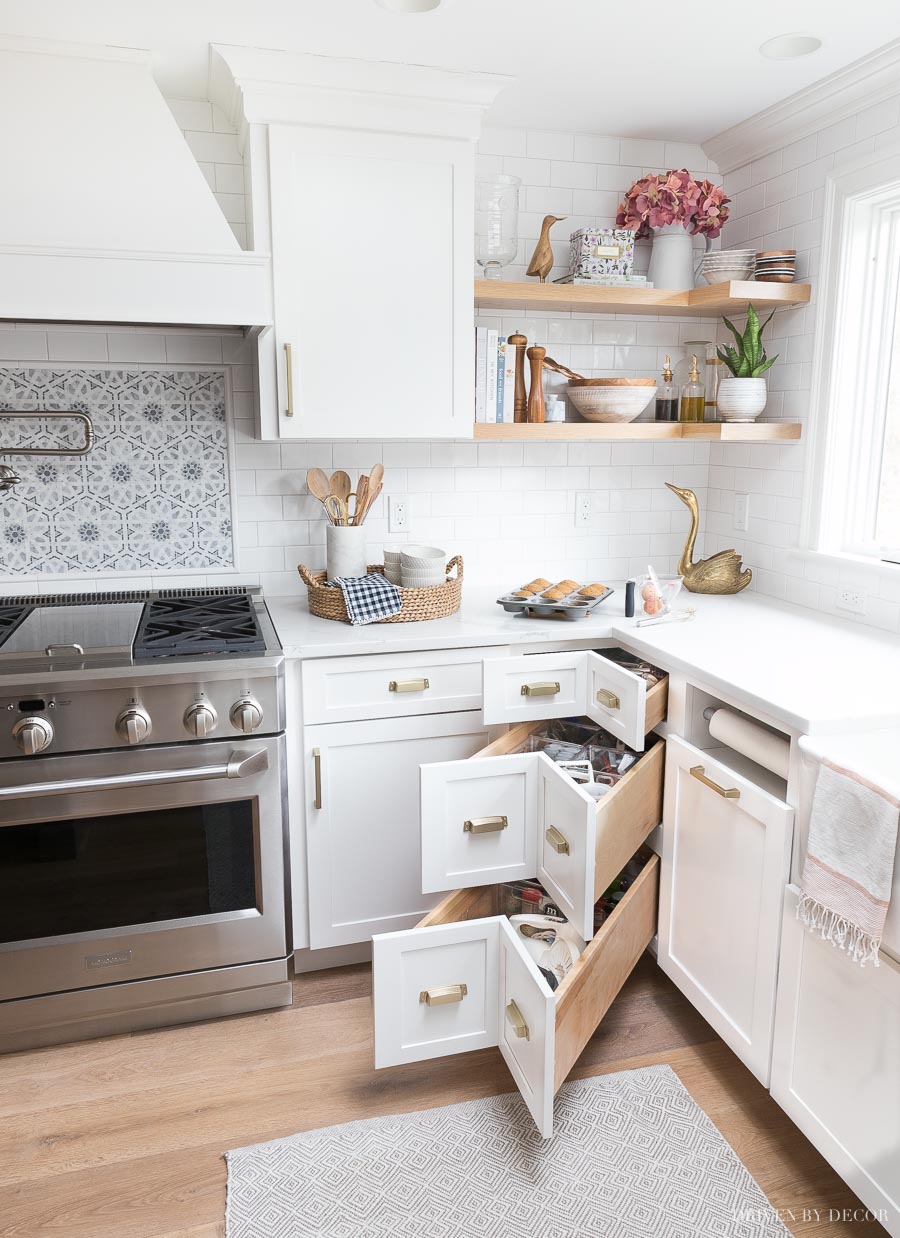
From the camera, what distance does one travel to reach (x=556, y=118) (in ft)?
8.95

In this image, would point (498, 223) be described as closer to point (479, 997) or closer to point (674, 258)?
point (674, 258)

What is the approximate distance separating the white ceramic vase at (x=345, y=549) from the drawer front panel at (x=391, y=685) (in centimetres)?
37

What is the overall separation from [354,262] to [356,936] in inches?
70.2

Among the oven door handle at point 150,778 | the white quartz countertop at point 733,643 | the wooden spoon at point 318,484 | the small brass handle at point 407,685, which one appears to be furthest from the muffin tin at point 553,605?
the oven door handle at point 150,778

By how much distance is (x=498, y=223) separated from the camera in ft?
8.71

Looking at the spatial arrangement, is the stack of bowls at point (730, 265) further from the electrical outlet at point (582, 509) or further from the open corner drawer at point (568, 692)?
the open corner drawer at point (568, 692)

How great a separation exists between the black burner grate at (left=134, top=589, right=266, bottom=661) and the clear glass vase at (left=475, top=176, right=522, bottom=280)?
3.99ft

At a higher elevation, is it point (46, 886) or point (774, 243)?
point (774, 243)

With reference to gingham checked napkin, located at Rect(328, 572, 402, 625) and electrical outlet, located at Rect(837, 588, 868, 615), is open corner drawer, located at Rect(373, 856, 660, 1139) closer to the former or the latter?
gingham checked napkin, located at Rect(328, 572, 402, 625)

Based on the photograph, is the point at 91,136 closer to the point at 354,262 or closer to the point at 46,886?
the point at 354,262

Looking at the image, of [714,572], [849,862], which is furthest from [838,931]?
[714,572]

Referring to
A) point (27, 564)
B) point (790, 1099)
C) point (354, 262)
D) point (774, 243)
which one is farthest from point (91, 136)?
point (790, 1099)

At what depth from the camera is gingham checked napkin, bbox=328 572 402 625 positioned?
2.43 metres

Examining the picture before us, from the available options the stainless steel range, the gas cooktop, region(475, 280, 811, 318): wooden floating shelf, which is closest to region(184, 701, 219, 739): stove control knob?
the stainless steel range
